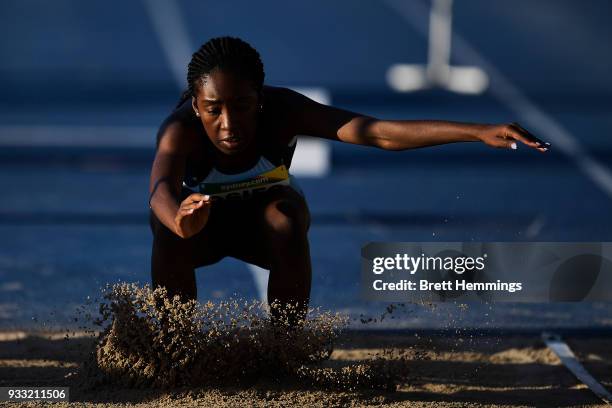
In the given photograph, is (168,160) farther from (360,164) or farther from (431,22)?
(431,22)

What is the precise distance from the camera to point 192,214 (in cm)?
407

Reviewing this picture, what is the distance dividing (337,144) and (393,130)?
6903 mm

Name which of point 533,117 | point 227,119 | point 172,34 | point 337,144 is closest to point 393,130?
point 227,119

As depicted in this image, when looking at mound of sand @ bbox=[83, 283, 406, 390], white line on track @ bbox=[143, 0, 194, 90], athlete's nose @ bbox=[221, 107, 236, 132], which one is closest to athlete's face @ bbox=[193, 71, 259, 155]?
athlete's nose @ bbox=[221, 107, 236, 132]

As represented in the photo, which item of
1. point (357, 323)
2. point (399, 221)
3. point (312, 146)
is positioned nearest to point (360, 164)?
point (312, 146)

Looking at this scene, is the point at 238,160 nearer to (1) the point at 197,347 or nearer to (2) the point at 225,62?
(2) the point at 225,62

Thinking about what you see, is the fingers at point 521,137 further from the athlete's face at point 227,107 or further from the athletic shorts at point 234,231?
the athletic shorts at point 234,231

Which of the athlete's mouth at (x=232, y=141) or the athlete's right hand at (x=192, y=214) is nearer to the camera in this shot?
the athlete's right hand at (x=192, y=214)

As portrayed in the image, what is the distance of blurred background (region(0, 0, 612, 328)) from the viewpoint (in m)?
7.61

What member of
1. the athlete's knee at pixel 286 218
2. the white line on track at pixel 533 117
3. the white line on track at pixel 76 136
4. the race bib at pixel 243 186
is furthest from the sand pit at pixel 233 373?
the white line on track at pixel 76 136

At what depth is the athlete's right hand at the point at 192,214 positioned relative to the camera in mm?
4055

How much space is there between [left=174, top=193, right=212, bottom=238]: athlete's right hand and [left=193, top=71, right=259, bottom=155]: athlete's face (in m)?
0.61

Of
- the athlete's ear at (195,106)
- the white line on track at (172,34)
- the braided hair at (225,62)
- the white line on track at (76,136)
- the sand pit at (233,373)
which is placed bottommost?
the sand pit at (233,373)

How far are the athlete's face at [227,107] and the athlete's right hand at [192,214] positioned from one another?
61 cm
